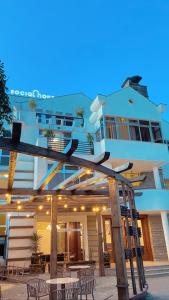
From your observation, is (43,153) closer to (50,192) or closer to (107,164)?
(50,192)

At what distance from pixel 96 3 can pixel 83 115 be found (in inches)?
2203

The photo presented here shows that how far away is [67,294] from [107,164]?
918 centimetres

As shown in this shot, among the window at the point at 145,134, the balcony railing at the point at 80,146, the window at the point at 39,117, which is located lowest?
the balcony railing at the point at 80,146

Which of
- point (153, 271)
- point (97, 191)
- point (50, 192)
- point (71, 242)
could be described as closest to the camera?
point (50, 192)

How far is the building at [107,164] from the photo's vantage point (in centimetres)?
1282

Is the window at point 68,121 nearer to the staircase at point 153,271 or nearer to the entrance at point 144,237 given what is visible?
the entrance at point 144,237

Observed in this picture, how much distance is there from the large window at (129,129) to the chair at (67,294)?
377 inches

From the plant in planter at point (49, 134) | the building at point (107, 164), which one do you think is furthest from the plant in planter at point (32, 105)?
the plant in planter at point (49, 134)

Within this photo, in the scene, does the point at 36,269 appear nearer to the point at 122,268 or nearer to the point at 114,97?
the point at 122,268

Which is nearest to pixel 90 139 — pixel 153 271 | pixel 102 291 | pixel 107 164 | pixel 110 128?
pixel 110 128

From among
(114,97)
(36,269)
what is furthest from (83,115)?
(36,269)

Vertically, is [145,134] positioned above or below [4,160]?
above

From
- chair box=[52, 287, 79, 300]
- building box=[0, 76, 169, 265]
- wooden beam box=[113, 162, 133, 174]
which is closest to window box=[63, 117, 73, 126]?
building box=[0, 76, 169, 265]

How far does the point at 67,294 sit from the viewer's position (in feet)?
18.2
